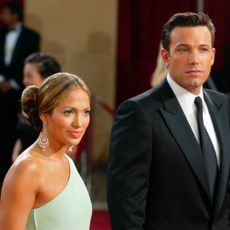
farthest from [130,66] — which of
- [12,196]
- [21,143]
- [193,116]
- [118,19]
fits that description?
[12,196]

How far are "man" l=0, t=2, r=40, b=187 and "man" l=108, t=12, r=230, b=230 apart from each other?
502cm

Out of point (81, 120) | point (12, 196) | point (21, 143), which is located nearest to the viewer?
point (12, 196)

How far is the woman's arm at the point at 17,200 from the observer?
8.91ft

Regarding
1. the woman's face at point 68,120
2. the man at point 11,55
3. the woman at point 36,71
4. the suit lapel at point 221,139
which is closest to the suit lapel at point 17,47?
the man at point 11,55

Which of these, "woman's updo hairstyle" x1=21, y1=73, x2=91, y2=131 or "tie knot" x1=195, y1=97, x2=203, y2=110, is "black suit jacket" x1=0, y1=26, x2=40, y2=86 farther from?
"woman's updo hairstyle" x1=21, y1=73, x2=91, y2=131

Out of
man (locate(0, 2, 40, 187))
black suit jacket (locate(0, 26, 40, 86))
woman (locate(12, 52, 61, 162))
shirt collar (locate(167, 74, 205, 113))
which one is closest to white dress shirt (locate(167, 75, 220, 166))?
shirt collar (locate(167, 74, 205, 113))

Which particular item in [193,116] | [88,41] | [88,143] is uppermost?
[193,116]

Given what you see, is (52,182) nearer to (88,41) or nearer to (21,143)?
(21,143)

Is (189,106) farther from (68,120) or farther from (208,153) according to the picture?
(68,120)

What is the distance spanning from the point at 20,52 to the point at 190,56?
539 cm

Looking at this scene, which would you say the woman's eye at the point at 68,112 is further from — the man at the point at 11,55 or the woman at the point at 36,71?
the man at the point at 11,55

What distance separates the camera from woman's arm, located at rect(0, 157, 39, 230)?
2717 millimetres

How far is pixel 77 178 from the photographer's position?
3.03 meters

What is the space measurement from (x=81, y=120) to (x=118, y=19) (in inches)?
272
